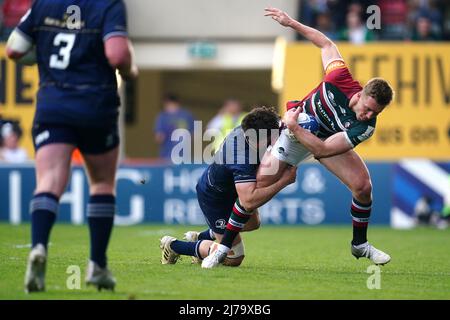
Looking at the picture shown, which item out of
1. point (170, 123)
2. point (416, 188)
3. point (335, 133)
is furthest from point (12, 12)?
point (335, 133)

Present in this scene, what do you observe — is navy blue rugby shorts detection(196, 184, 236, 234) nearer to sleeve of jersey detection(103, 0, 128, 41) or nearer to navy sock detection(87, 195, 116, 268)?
navy sock detection(87, 195, 116, 268)

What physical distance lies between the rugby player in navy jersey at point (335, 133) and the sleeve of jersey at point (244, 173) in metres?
0.09

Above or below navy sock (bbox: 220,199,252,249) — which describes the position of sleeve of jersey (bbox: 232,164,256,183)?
above

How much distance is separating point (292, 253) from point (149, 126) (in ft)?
48.3

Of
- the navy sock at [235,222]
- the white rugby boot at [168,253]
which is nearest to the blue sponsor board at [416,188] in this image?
the white rugby boot at [168,253]

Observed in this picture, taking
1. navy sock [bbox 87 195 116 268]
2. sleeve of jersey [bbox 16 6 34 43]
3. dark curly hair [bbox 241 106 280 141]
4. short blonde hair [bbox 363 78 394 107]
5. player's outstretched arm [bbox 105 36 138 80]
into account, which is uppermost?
sleeve of jersey [bbox 16 6 34 43]

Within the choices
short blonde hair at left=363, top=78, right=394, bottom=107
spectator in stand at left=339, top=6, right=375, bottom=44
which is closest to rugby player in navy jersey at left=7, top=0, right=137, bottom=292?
short blonde hair at left=363, top=78, right=394, bottom=107

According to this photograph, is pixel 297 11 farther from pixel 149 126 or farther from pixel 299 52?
pixel 149 126

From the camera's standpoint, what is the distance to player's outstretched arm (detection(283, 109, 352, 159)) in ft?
29.8

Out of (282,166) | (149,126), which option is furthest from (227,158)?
(149,126)

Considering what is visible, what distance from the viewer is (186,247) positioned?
9508mm

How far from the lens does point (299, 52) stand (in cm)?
2005

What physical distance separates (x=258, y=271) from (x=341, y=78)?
1996mm

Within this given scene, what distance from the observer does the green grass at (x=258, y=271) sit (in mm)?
7457
